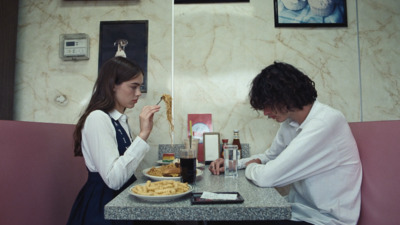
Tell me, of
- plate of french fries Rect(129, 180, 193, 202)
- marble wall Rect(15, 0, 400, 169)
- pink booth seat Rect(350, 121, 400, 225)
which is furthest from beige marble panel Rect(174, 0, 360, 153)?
plate of french fries Rect(129, 180, 193, 202)

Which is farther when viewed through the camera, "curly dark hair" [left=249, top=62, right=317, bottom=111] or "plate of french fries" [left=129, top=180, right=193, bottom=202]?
"curly dark hair" [left=249, top=62, right=317, bottom=111]

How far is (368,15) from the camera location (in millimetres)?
2152

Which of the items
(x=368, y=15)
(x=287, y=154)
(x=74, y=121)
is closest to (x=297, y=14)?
(x=368, y=15)

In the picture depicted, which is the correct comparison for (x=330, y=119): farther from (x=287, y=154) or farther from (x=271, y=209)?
(x=271, y=209)

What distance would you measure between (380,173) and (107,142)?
3.85ft

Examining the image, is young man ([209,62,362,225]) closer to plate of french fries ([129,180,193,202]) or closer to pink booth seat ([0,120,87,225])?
plate of french fries ([129,180,193,202])

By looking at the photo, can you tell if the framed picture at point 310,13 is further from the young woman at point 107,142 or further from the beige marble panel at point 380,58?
the young woman at point 107,142

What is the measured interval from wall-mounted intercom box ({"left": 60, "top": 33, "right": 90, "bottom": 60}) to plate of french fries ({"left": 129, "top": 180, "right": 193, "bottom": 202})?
61.3 inches

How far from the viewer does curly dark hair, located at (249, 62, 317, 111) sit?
1.35m

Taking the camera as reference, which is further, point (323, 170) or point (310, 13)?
point (310, 13)

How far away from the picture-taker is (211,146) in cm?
197

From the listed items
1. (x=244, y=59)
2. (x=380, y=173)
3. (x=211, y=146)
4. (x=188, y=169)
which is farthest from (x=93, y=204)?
(x=244, y=59)

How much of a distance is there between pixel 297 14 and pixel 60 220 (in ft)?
7.22

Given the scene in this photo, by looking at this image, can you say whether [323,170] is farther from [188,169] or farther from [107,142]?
[107,142]
